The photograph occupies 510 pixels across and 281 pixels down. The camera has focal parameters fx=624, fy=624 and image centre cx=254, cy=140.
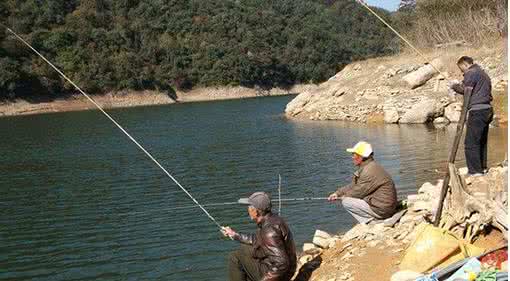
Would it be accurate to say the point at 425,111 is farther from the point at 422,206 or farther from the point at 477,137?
the point at 422,206

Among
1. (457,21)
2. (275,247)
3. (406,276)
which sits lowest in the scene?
(457,21)

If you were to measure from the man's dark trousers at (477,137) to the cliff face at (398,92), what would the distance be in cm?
1829

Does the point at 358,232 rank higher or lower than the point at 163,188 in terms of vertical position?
higher

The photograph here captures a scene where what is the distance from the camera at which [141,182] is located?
67.2 feet

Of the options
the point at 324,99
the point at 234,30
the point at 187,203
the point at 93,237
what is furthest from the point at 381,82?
the point at 234,30

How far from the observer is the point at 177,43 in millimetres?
112500

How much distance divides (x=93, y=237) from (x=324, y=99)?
32542mm

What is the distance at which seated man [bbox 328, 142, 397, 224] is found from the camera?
9.27 meters

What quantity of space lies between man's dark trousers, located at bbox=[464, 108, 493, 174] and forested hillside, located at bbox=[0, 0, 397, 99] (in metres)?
75.6

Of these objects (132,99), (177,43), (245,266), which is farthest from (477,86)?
(177,43)

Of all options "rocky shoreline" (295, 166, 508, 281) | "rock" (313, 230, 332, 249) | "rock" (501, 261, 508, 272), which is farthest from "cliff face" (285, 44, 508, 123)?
"rock" (501, 261, 508, 272)

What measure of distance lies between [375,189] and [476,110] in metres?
2.25

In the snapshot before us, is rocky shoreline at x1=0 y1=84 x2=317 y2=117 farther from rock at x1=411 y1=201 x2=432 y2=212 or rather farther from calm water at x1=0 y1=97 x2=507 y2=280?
rock at x1=411 y1=201 x2=432 y2=212

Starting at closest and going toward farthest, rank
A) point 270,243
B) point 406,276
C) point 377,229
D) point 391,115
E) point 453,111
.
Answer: point 406,276 → point 270,243 → point 377,229 → point 453,111 → point 391,115
